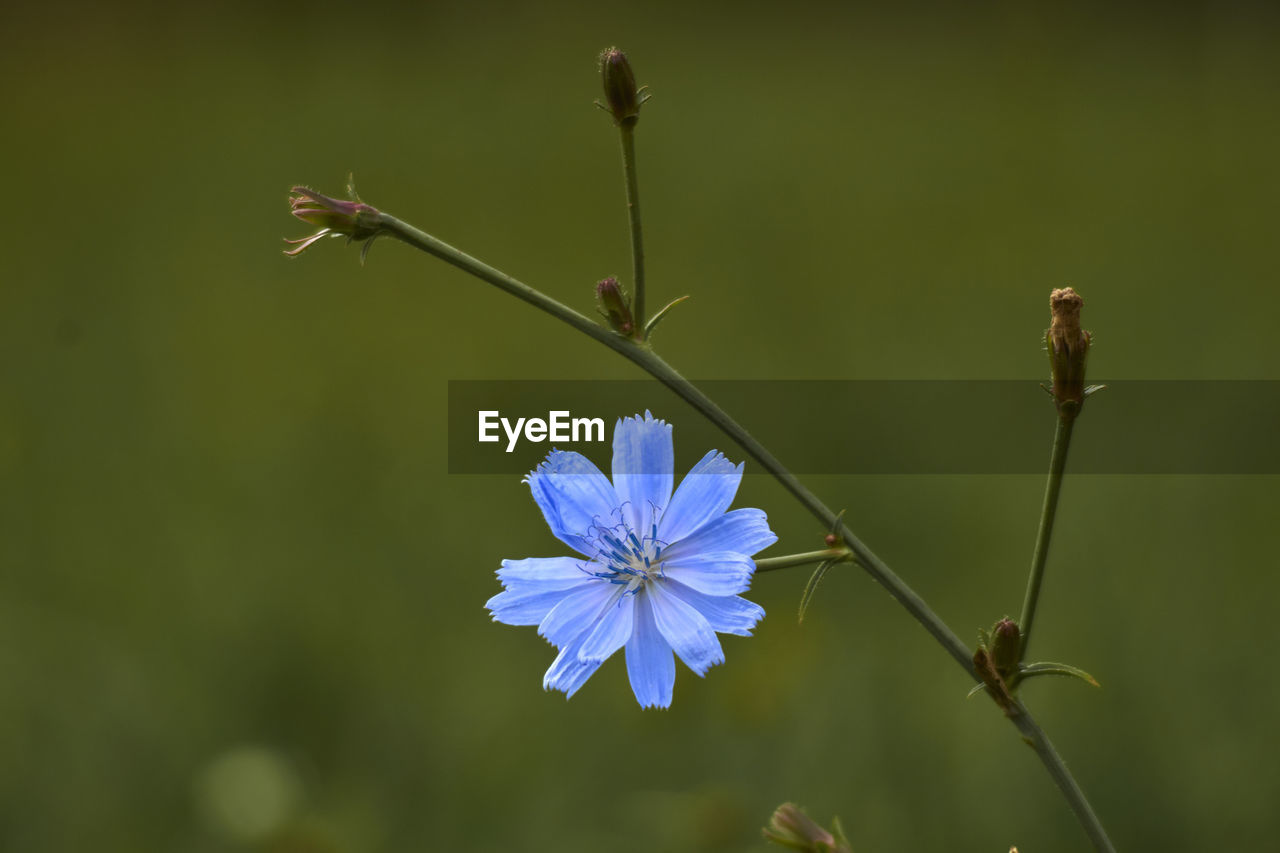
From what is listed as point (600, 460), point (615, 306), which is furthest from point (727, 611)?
point (600, 460)

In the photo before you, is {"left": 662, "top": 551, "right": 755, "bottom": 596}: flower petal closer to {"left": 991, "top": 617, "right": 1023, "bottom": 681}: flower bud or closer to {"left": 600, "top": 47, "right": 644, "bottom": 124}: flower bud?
{"left": 991, "top": 617, "right": 1023, "bottom": 681}: flower bud

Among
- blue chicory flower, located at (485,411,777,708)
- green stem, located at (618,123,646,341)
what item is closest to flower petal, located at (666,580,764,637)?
blue chicory flower, located at (485,411,777,708)

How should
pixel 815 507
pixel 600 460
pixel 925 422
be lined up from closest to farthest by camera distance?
pixel 815 507
pixel 600 460
pixel 925 422

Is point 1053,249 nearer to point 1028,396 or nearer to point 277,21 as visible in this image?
point 1028,396

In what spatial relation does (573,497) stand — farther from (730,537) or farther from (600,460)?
(600,460)

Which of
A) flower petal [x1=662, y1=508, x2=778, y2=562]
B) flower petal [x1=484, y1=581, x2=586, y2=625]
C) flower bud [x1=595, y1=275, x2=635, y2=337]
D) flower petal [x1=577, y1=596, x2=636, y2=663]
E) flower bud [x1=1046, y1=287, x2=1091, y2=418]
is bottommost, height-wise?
flower petal [x1=577, y1=596, x2=636, y2=663]

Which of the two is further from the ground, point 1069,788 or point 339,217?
point 339,217

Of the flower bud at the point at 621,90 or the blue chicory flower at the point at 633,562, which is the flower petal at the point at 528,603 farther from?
A: the flower bud at the point at 621,90
